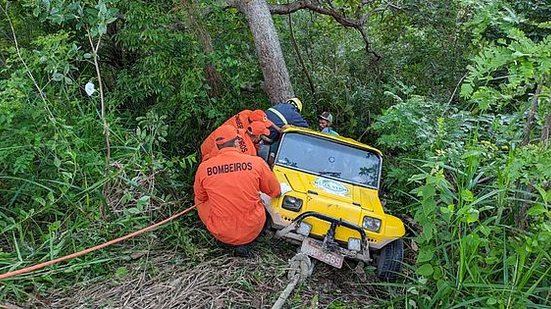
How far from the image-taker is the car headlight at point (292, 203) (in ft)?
17.5

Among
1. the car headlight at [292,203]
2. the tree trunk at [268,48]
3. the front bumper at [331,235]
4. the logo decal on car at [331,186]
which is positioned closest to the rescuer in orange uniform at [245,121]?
the logo decal on car at [331,186]

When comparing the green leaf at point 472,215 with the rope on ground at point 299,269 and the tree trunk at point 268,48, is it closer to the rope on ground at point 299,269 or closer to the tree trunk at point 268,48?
the rope on ground at point 299,269

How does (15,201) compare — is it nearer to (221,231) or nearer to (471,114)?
(221,231)

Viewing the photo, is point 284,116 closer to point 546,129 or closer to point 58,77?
point 58,77

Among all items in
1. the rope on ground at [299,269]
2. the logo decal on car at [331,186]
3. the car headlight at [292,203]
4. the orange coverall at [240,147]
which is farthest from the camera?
the orange coverall at [240,147]

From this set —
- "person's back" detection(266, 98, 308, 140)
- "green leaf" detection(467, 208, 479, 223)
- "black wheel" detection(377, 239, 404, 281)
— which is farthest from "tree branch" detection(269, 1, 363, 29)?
"green leaf" detection(467, 208, 479, 223)

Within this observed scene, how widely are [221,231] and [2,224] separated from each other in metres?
1.87

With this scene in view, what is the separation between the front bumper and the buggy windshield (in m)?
0.94

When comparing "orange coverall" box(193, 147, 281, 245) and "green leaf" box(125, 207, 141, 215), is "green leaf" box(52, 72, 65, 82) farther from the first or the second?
"orange coverall" box(193, 147, 281, 245)

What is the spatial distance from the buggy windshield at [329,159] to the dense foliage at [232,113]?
0.37 m

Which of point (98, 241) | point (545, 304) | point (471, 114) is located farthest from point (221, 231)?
point (471, 114)

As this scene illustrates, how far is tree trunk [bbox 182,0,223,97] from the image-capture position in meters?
6.98

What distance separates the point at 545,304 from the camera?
4.07 metres

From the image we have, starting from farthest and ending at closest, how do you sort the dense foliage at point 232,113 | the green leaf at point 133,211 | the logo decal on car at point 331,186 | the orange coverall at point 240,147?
the orange coverall at point 240,147 → the logo decal on car at point 331,186 → the green leaf at point 133,211 → the dense foliage at point 232,113
